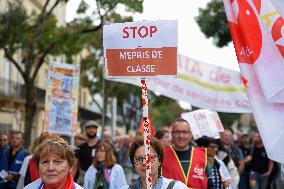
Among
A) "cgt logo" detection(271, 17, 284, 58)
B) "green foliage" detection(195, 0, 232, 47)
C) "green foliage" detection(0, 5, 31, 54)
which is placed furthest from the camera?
"green foliage" detection(0, 5, 31, 54)

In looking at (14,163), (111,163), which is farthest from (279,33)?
(14,163)

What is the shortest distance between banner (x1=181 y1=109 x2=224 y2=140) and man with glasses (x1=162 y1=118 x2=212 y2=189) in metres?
2.37

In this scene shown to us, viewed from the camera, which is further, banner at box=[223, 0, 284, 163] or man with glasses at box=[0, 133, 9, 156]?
man with glasses at box=[0, 133, 9, 156]

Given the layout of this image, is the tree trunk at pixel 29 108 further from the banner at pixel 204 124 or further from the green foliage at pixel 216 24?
the banner at pixel 204 124

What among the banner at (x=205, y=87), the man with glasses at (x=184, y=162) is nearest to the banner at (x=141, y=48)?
the man with glasses at (x=184, y=162)

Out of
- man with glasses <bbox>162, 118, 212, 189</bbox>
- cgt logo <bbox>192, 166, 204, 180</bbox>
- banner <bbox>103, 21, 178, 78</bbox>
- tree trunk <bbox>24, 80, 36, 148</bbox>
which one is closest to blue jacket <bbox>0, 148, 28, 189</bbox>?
man with glasses <bbox>162, 118, 212, 189</bbox>

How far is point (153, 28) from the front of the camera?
4.46 meters

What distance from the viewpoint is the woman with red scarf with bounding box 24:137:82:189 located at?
3963 millimetres

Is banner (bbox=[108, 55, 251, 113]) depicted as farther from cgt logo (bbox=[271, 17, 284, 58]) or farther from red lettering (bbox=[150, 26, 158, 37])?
red lettering (bbox=[150, 26, 158, 37])

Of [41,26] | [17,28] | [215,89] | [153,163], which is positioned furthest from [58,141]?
[17,28]

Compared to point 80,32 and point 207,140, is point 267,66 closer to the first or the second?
point 207,140

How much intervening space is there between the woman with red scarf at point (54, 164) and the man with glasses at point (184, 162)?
7.68 ft

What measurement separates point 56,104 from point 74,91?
0.44 meters

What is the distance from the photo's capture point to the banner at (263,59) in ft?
15.0
